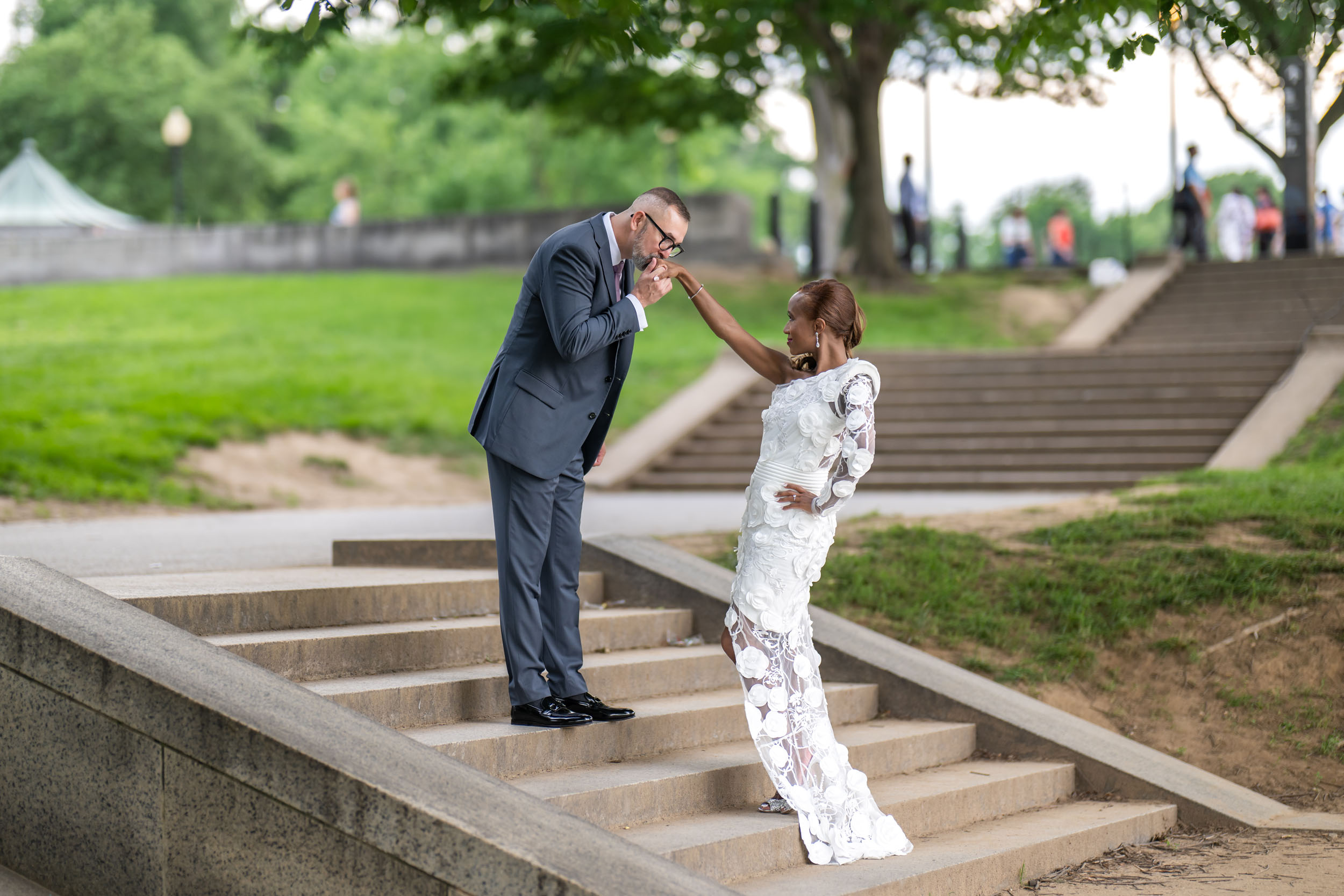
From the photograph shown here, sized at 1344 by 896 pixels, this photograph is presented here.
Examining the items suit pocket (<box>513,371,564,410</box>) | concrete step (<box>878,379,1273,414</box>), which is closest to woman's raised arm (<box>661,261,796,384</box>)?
suit pocket (<box>513,371,564,410</box>)

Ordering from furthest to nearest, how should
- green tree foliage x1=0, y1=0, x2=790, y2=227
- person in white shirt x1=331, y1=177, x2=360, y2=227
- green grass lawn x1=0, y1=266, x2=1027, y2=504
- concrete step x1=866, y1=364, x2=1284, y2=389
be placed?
green tree foliage x1=0, y1=0, x2=790, y2=227
person in white shirt x1=331, y1=177, x2=360, y2=227
concrete step x1=866, y1=364, x2=1284, y2=389
green grass lawn x1=0, y1=266, x2=1027, y2=504

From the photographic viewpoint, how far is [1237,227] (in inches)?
1028

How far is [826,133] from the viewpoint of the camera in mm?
25828

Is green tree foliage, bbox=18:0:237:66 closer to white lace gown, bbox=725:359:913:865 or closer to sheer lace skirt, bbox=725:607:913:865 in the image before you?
white lace gown, bbox=725:359:913:865

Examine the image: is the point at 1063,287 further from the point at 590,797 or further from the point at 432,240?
the point at 590,797

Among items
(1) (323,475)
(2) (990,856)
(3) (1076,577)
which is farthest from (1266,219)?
(2) (990,856)

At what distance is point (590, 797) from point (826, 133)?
22.9 m

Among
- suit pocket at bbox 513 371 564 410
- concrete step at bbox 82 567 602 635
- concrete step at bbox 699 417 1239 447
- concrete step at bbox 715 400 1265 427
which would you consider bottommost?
concrete step at bbox 82 567 602 635

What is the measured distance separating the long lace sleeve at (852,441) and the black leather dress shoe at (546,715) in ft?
Answer: 4.11

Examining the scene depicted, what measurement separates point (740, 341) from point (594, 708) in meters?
1.57

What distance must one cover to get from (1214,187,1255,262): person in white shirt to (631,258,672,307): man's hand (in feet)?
79.2

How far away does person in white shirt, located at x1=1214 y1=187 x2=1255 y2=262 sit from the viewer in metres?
26.0

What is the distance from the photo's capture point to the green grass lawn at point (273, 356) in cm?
1280

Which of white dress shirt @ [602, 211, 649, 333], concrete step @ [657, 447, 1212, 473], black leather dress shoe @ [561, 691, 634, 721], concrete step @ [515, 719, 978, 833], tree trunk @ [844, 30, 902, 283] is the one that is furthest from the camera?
tree trunk @ [844, 30, 902, 283]
